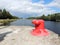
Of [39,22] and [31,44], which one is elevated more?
[39,22]

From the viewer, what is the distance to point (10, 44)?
1077 cm

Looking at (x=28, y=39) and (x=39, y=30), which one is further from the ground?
(x=39, y=30)

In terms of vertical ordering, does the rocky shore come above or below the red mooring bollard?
below

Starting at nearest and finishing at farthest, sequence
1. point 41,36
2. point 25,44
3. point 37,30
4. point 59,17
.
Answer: point 25,44 < point 41,36 < point 37,30 < point 59,17

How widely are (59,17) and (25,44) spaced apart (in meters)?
153

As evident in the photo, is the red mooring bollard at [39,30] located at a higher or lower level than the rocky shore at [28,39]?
higher

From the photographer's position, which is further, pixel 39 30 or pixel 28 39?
pixel 39 30

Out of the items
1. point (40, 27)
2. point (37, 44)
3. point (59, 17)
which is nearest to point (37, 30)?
point (40, 27)

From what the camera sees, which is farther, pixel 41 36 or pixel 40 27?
pixel 40 27

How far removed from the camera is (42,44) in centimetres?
1066

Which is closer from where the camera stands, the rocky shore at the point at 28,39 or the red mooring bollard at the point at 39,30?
the rocky shore at the point at 28,39

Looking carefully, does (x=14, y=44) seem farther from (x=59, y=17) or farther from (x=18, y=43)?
(x=59, y=17)

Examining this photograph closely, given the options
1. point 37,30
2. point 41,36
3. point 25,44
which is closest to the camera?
point 25,44

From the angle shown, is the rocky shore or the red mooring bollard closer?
the rocky shore
